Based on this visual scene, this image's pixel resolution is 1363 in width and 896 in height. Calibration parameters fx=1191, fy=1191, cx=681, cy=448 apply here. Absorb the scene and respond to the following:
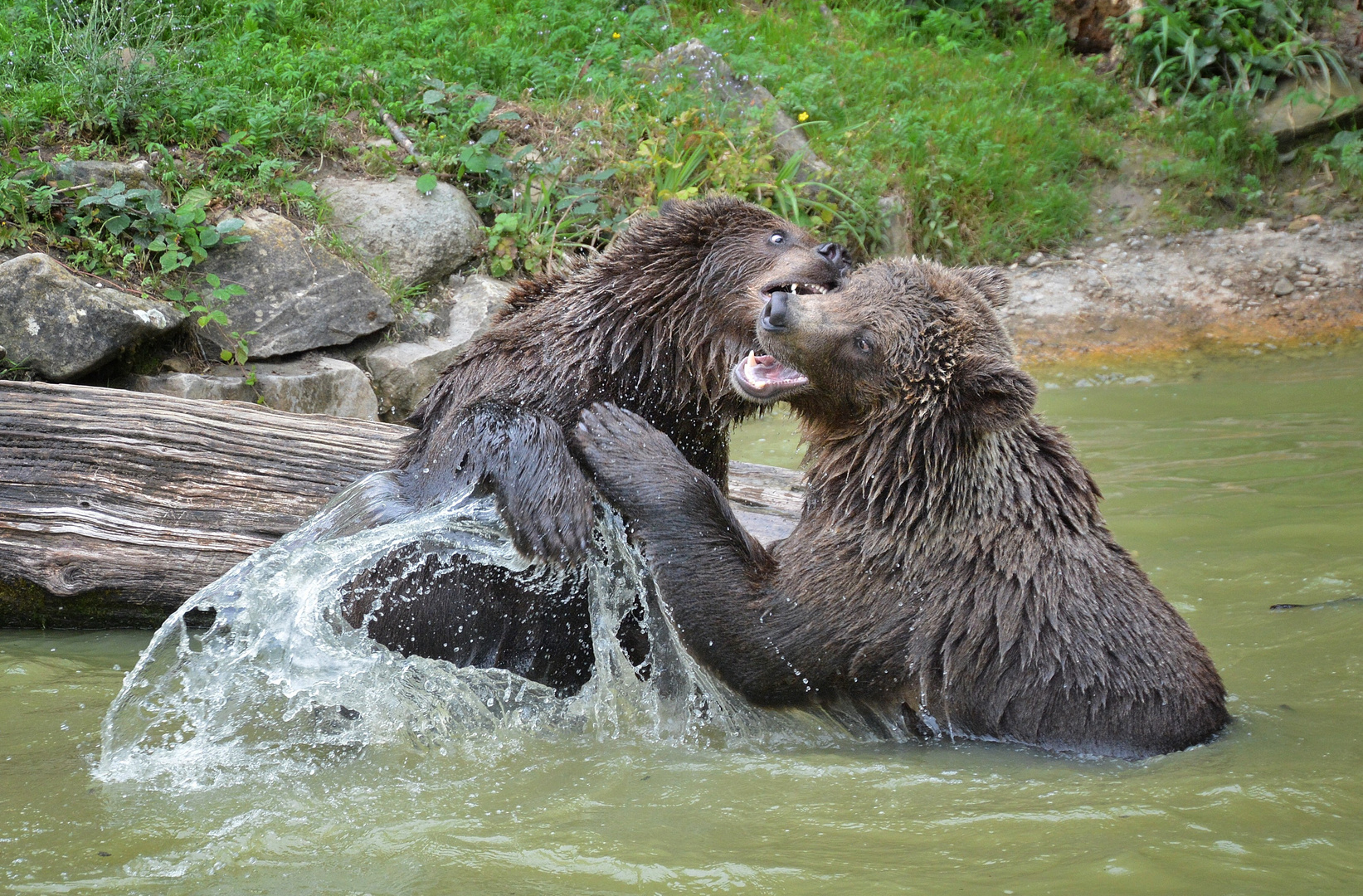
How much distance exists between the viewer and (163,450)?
5457 mm

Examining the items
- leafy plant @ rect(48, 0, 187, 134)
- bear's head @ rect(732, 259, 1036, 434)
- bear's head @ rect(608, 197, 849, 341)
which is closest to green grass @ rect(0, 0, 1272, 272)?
leafy plant @ rect(48, 0, 187, 134)

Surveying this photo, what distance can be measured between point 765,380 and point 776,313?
33 centimetres

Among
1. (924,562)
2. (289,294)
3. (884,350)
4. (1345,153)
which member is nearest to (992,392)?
(884,350)

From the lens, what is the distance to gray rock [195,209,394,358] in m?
8.34

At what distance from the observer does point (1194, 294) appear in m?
11.1

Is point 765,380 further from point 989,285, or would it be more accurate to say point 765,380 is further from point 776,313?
point 989,285

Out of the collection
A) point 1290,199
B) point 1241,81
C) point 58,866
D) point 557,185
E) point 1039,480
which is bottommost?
point 58,866

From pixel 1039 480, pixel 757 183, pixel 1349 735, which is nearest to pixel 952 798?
pixel 1039 480

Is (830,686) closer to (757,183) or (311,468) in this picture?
(311,468)

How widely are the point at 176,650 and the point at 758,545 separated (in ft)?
7.91

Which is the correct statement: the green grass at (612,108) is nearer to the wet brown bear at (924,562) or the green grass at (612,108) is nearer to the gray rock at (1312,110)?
the gray rock at (1312,110)

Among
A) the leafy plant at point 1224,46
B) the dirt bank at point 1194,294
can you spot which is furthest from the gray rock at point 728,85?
the leafy plant at point 1224,46

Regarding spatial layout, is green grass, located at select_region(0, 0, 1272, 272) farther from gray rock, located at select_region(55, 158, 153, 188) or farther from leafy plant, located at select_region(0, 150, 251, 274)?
leafy plant, located at select_region(0, 150, 251, 274)

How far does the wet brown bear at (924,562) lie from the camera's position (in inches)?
157
